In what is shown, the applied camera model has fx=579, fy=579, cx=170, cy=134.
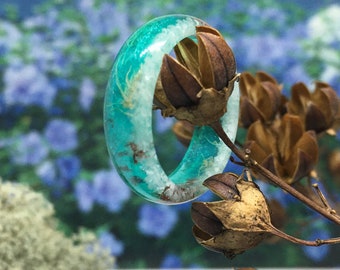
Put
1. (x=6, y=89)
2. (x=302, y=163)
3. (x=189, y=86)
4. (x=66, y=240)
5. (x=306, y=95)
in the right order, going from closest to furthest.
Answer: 1. (x=189, y=86)
2. (x=302, y=163)
3. (x=306, y=95)
4. (x=66, y=240)
5. (x=6, y=89)

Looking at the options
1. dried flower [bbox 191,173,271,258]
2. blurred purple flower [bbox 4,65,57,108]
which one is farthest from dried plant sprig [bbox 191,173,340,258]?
blurred purple flower [bbox 4,65,57,108]

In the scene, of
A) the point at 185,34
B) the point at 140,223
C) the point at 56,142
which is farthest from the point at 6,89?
the point at 185,34

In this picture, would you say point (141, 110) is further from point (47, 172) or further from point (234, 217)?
point (47, 172)

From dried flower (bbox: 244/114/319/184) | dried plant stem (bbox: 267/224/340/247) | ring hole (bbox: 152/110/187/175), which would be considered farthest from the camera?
Result: ring hole (bbox: 152/110/187/175)

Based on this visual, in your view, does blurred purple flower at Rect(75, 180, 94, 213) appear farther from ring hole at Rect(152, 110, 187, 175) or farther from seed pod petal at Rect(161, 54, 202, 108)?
seed pod petal at Rect(161, 54, 202, 108)

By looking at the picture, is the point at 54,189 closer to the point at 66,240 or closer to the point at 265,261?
the point at 265,261
